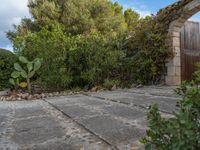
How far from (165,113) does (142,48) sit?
15.2 feet

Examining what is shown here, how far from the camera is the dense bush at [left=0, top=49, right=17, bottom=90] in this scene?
7023mm

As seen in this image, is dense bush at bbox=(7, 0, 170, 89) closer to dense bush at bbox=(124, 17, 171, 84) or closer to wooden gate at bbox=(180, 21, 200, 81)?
dense bush at bbox=(124, 17, 171, 84)

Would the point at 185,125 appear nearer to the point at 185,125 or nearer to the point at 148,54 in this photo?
the point at 185,125

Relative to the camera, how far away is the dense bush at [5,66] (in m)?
7.02

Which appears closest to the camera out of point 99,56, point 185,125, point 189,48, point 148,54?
point 185,125

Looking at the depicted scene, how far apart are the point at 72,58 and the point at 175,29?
2.75 metres

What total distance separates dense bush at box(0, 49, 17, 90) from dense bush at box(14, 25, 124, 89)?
524 millimetres

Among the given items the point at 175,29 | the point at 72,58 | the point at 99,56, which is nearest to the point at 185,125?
the point at 99,56

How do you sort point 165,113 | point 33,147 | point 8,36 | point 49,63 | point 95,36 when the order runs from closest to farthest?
point 33,147
point 165,113
point 49,63
point 95,36
point 8,36

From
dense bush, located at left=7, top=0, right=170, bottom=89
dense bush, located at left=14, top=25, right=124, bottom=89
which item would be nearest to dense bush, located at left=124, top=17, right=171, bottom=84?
dense bush, located at left=7, top=0, right=170, bottom=89

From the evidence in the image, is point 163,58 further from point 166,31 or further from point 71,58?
point 71,58

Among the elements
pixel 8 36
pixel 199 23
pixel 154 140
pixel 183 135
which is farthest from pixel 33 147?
pixel 8 36

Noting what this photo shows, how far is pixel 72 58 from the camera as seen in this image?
6.68 metres

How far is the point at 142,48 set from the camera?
6910 mm
